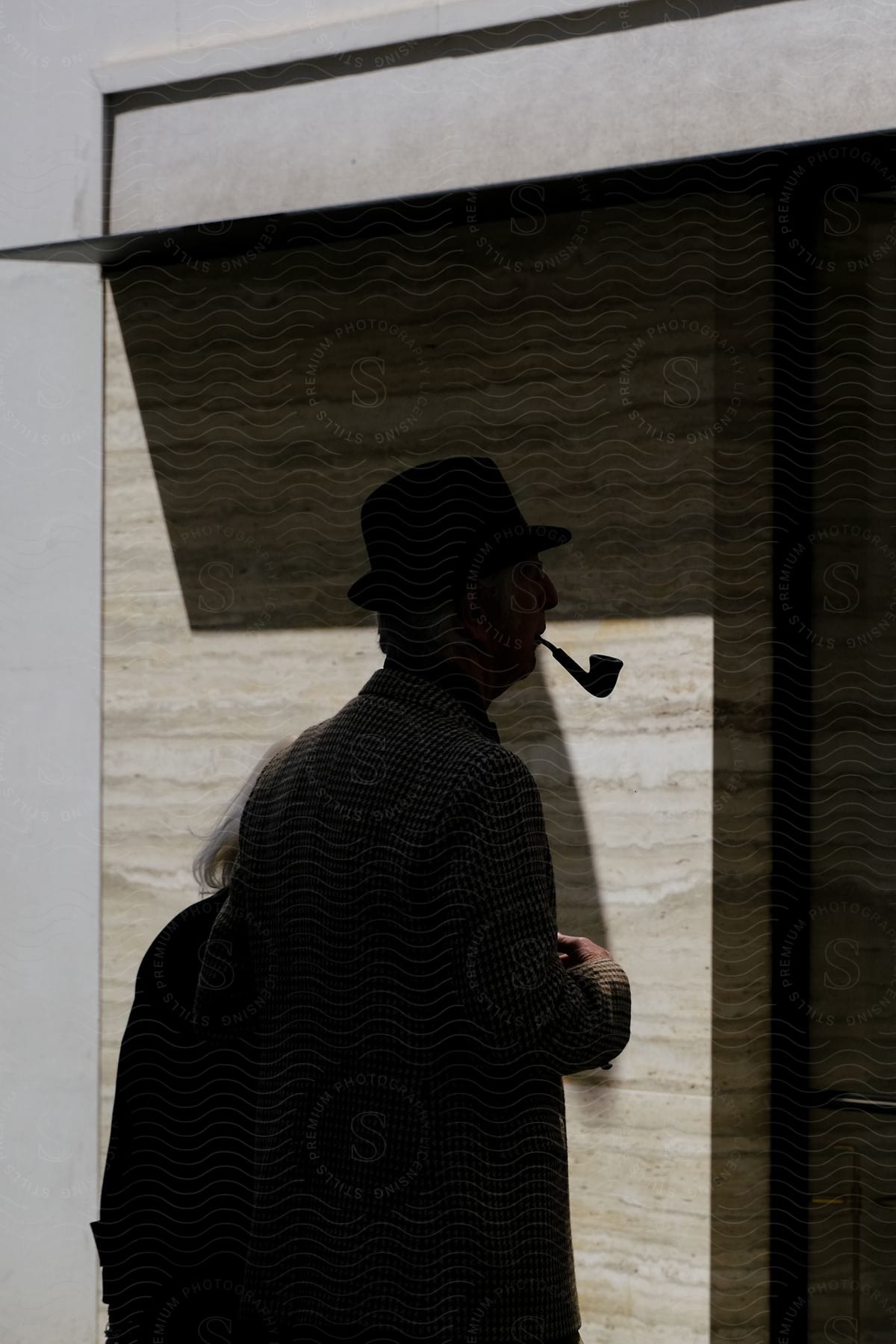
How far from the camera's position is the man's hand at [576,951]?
126cm

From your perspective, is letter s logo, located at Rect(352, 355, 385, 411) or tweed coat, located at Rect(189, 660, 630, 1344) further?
letter s logo, located at Rect(352, 355, 385, 411)

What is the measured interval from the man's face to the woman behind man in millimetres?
211

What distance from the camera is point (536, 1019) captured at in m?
1.15

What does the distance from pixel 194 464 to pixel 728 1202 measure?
130cm

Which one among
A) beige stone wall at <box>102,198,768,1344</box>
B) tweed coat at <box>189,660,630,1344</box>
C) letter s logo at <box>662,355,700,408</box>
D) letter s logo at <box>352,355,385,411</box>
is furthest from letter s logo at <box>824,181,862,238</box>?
tweed coat at <box>189,660,630,1344</box>

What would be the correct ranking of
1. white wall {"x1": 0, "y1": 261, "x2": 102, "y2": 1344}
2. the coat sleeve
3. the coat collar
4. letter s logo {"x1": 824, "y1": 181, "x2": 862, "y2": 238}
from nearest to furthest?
the coat sleeve, the coat collar, letter s logo {"x1": 824, "y1": 181, "x2": 862, "y2": 238}, white wall {"x1": 0, "y1": 261, "x2": 102, "y2": 1344}

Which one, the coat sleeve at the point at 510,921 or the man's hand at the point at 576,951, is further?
the man's hand at the point at 576,951

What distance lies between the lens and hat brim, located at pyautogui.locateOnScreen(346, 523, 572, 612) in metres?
1.26

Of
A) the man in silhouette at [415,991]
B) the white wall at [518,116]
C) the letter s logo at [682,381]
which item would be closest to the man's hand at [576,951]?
the man in silhouette at [415,991]

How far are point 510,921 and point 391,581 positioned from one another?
0.99ft

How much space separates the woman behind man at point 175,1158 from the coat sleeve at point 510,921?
0.25m

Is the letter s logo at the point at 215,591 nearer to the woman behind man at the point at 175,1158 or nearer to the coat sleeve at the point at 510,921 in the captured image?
the woman behind man at the point at 175,1158

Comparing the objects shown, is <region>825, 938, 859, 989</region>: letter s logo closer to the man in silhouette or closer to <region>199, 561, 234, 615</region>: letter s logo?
the man in silhouette

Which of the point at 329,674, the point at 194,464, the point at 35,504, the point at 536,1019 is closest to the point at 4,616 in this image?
the point at 35,504
